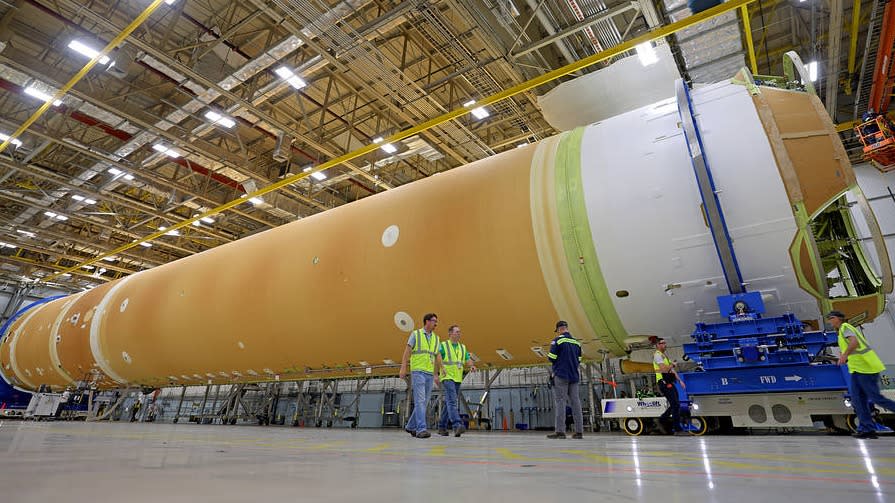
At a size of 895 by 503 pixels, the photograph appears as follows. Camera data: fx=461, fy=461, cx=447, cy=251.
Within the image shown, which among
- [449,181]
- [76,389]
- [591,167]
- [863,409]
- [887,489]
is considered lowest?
[887,489]

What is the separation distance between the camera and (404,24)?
1066cm

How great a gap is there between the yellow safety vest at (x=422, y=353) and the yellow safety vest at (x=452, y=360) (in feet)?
0.91

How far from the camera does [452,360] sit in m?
5.69

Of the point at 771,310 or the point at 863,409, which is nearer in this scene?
the point at 863,409

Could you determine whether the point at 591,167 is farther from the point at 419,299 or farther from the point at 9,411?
the point at 9,411

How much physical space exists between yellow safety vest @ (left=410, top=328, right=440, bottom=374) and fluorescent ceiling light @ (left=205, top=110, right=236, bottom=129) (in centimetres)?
910

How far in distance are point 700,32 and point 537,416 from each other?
33.2ft

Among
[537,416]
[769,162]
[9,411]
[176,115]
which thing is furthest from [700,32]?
[9,411]

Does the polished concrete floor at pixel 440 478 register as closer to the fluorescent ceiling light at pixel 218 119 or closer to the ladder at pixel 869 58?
the ladder at pixel 869 58

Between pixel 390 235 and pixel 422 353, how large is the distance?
1807mm

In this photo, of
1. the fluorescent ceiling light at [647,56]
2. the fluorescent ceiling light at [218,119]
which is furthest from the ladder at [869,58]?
the fluorescent ceiling light at [218,119]

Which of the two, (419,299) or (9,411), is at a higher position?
(419,299)

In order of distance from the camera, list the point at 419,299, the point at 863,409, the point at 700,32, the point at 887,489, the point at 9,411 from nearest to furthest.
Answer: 1. the point at 887,489
2. the point at 863,409
3. the point at 419,299
4. the point at 700,32
5. the point at 9,411

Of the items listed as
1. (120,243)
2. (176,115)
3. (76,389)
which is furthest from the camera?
(120,243)
